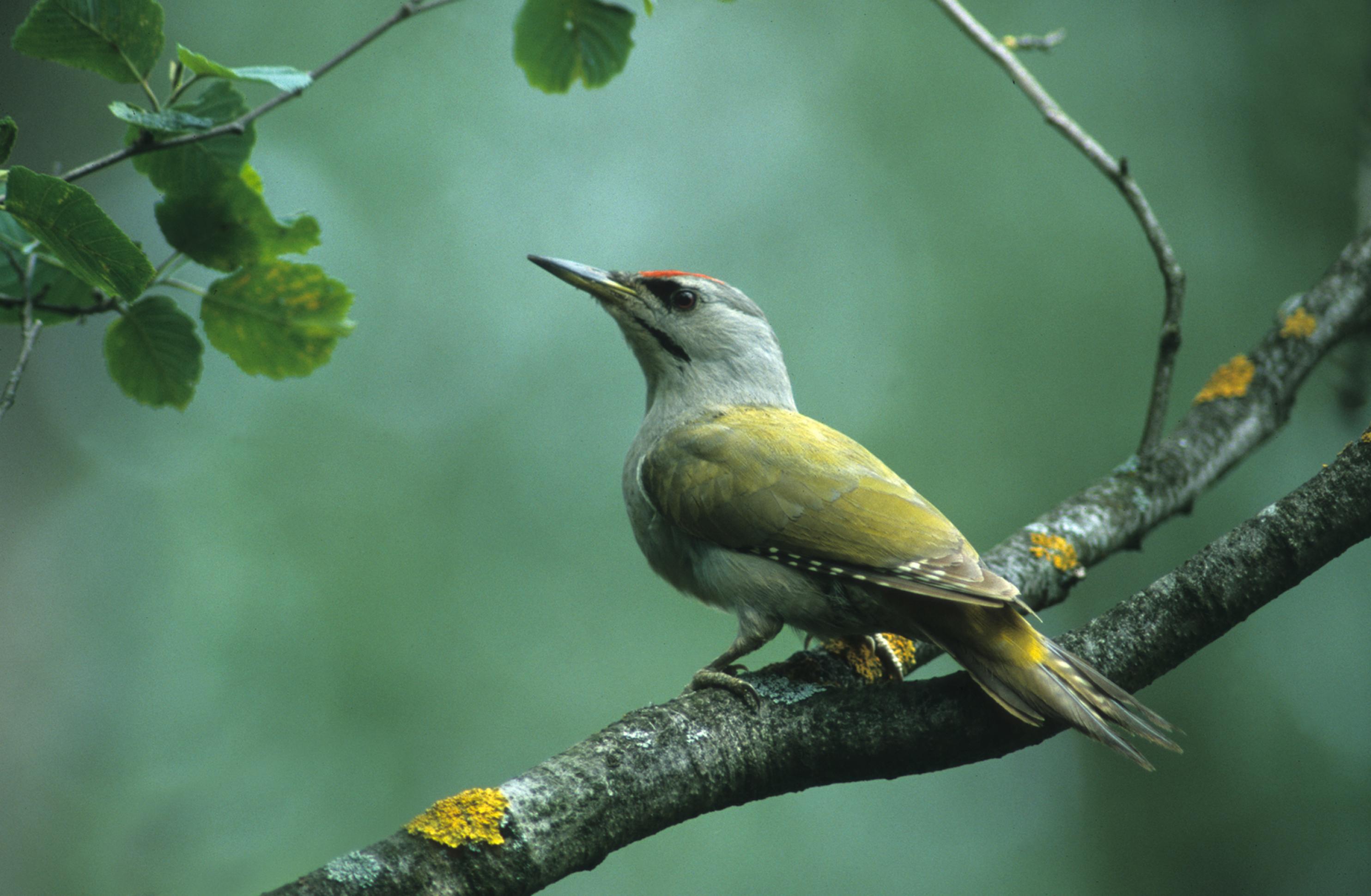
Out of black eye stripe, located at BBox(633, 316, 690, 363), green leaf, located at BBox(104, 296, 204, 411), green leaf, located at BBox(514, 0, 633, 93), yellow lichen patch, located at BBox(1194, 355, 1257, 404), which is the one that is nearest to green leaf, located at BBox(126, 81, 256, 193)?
green leaf, located at BBox(104, 296, 204, 411)

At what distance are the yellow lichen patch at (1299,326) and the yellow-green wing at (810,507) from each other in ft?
6.70

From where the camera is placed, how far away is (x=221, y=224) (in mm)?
2359

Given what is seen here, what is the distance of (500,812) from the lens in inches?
73.8

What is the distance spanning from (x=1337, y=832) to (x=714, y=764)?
22.9ft

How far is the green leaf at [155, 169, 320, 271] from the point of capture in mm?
2334

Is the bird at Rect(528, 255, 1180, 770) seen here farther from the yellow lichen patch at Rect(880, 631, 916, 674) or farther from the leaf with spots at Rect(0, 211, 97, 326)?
the leaf with spots at Rect(0, 211, 97, 326)

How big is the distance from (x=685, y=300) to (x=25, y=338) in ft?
8.02

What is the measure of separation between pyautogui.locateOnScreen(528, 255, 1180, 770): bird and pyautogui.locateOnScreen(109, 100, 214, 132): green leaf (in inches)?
63.7

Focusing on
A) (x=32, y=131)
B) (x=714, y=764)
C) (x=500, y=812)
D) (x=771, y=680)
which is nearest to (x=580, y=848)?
(x=500, y=812)

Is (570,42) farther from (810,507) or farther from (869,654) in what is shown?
(869,654)

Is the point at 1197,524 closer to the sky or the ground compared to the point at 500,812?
closer to the sky

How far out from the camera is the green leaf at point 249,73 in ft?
6.35

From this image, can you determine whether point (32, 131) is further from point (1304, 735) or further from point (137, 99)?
point (1304, 735)

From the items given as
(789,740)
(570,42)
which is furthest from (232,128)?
(789,740)
